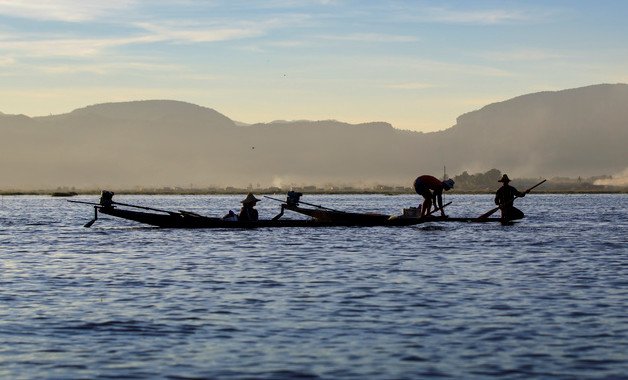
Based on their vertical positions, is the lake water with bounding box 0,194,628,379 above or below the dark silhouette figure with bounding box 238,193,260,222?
below

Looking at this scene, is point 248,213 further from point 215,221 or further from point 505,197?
point 505,197

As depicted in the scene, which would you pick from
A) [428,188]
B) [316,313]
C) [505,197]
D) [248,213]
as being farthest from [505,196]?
[316,313]

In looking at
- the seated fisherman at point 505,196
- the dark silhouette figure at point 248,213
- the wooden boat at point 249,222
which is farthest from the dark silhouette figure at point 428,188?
the dark silhouette figure at point 248,213

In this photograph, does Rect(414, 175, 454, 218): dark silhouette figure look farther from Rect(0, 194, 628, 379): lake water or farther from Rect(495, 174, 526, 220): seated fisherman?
Rect(0, 194, 628, 379): lake water

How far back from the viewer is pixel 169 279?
2191 centimetres

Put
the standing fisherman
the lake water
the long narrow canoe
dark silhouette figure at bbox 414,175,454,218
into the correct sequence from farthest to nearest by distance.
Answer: the standing fisherman
dark silhouette figure at bbox 414,175,454,218
the long narrow canoe
the lake water

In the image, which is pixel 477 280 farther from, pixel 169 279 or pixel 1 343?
pixel 1 343

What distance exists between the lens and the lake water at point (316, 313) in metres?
11.7

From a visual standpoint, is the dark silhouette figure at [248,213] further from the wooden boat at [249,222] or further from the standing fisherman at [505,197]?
the standing fisherman at [505,197]

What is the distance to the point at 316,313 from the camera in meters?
16.0

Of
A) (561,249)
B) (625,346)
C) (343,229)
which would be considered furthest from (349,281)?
(343,229)

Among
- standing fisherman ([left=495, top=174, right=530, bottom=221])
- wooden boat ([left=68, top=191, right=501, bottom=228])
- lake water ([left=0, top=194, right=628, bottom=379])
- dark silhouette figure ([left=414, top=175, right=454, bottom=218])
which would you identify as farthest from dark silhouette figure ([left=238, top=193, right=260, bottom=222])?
standing fisherman ([left=495, top=174, right=530, bottom=221])

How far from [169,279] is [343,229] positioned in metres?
23.3

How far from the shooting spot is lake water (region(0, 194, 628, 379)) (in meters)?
11.7
